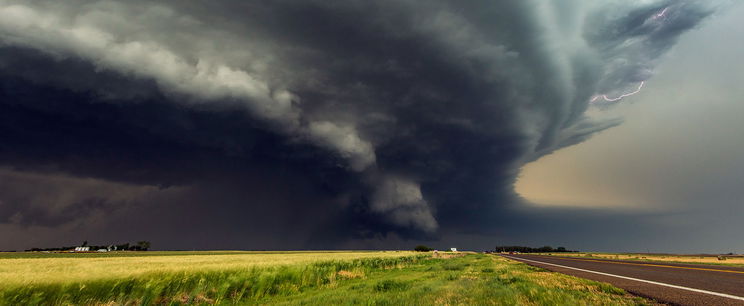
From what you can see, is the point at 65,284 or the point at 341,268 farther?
the point at 341,268

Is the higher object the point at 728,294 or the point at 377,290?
the point at 728,294

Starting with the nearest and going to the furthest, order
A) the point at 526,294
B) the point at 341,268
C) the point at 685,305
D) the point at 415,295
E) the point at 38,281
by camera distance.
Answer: the point at 685,305 < the point at 38,281 < the point at 526,294 < the point at 415,295 < the point at 341,268

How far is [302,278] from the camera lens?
18031mm

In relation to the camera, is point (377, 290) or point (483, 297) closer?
point (483, 297)

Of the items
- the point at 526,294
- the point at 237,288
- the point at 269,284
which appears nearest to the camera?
the point at 526,294

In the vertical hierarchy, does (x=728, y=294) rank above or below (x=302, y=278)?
above

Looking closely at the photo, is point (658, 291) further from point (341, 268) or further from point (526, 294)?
point (341, 268)

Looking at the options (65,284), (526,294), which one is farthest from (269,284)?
(526,294)

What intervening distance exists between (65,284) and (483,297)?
41.1ft

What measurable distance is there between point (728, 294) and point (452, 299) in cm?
820

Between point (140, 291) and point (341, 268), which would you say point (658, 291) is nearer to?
point (140, 291)

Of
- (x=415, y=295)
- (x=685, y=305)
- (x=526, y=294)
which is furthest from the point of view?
(x=415, y=295)

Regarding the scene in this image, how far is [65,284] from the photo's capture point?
9.18m

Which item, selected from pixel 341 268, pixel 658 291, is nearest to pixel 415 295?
pixel 658 291
